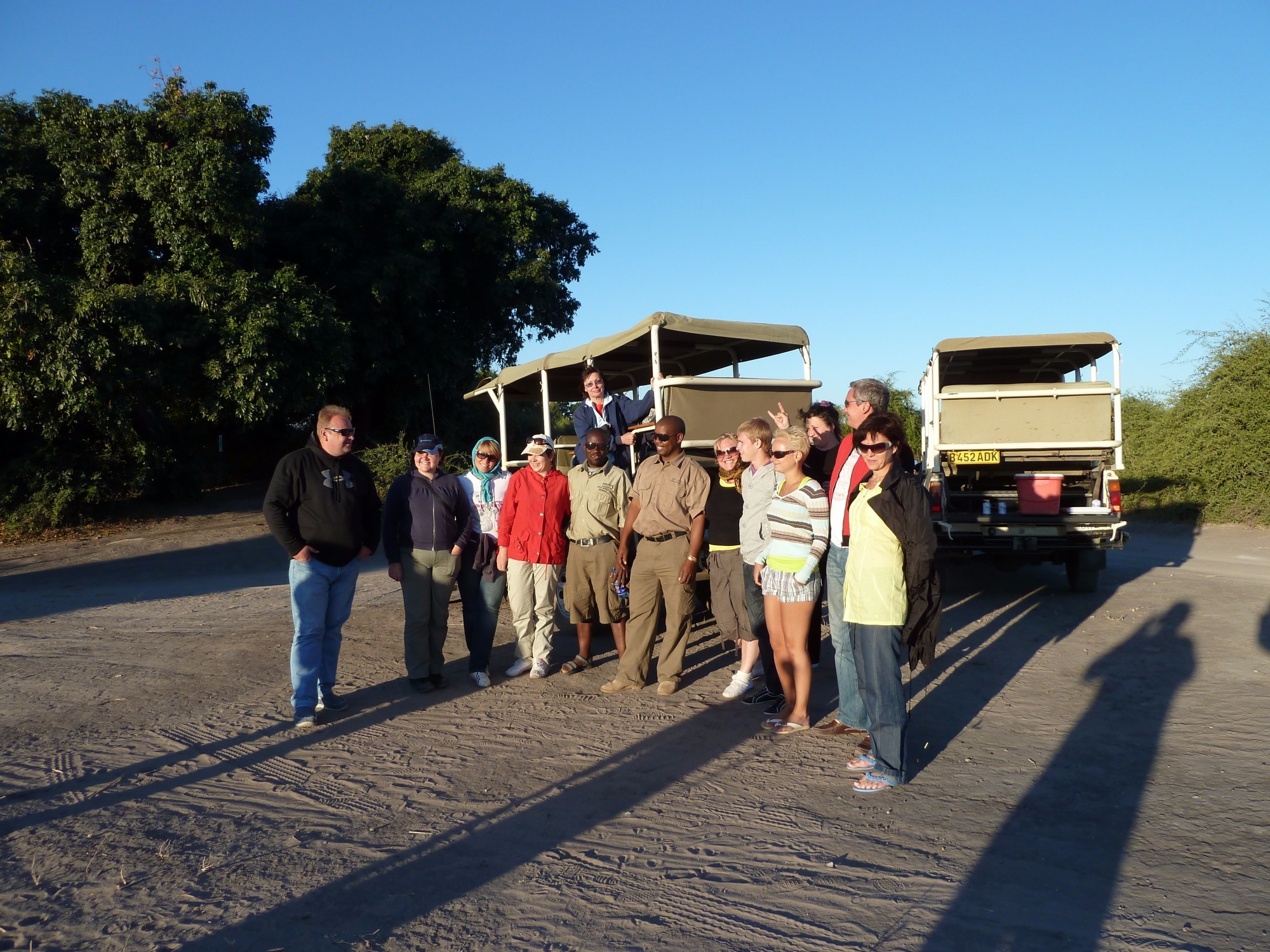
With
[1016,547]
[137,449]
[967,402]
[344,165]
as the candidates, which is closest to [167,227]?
[137,449]

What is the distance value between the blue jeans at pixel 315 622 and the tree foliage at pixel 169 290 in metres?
12.1

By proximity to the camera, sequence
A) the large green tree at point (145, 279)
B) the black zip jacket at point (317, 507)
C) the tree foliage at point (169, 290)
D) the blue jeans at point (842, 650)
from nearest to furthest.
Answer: the blue jeans at point (842, 650), the black zip jacket at point (317, 507), the tree foliage at point (169, 290), the large green tree at point (145, 279)

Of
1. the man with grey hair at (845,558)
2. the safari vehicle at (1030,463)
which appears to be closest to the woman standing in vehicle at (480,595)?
the man with grey hair at (845,558)

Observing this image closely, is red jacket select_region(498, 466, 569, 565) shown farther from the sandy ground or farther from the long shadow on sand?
the long shadow on sand

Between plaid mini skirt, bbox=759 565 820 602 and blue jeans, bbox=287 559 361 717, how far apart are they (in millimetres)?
2710

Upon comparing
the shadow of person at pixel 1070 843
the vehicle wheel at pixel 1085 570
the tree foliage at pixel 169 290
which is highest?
the tree foliage at pixel 169 290

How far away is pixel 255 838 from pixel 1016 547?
857cm

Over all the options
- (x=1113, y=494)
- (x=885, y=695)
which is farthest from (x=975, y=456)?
(x=885, y=695)

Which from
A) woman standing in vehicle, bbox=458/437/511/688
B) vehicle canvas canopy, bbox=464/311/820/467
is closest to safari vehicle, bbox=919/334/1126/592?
vehicle canvas canopy, bbox=464/311/820/467

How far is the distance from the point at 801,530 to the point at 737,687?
156 cm

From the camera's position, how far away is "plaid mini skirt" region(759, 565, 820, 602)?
543cm

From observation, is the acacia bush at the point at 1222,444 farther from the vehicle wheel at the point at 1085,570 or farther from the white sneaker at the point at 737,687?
the white sneaker at the point at 737,687

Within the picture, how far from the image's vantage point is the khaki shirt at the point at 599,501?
22.3 ft

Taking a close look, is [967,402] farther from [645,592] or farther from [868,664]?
[868,664]
